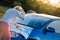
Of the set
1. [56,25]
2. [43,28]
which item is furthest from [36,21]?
[56,25]

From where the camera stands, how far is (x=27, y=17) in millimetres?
11844

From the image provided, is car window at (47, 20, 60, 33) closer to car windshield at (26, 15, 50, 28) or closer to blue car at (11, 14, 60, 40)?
blue car at (11, 14, 60, 40)

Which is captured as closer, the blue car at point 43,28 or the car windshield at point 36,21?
the blue car at point 43,28

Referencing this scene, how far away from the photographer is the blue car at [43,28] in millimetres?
10422

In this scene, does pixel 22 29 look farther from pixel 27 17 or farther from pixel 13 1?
pixel 13 1

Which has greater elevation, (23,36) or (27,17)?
(27,17)

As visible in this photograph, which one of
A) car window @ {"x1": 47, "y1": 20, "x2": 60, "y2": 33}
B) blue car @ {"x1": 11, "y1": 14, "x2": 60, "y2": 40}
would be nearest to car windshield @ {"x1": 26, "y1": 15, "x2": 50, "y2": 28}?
blue car @ {"x1": 11, "y1": 14, "x2": 60, "y2": 40}

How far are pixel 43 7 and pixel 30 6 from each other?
1.00 meters

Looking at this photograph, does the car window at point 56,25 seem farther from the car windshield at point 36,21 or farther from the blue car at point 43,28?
the car windshield at point 36,21

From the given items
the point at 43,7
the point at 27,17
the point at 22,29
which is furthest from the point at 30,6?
the point at 22,29

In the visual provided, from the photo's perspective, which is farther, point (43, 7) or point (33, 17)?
point (43, 7)

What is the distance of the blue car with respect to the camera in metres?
10.4

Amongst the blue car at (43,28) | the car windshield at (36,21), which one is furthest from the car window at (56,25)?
the car windshield at (36,21)

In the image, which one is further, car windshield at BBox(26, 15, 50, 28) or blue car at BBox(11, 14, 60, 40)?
car windshield at BBox(26, 15, 50, 28)
